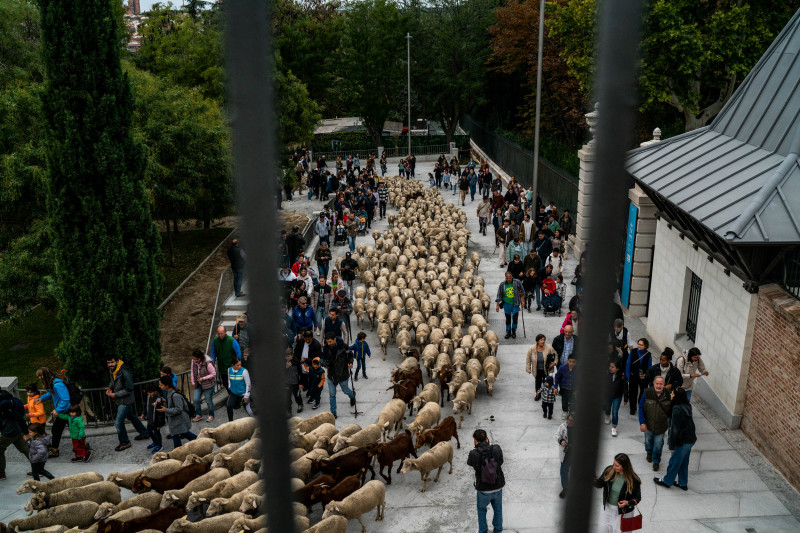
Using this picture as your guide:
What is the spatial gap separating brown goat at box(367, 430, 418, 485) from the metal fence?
1649 cm

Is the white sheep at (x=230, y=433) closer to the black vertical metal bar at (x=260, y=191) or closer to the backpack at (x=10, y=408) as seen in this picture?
the backpack at (x=10, y=408)

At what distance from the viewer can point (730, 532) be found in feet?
34.1

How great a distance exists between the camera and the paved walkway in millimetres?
10867

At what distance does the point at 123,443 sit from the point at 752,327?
38.6ft

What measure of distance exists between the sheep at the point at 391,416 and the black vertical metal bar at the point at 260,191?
11728mm

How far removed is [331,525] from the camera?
10.0m

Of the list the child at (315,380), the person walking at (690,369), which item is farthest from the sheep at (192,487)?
the person walking at (690,369)

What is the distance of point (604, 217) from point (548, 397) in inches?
506

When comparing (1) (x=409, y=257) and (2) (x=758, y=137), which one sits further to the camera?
(1) (x=409, y=257)

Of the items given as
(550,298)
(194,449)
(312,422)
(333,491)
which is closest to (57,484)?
(194,449)

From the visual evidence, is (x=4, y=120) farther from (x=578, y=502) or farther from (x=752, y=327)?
(x=578, y=502)

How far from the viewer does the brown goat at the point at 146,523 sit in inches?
402

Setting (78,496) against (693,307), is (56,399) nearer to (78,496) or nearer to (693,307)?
(78,496)

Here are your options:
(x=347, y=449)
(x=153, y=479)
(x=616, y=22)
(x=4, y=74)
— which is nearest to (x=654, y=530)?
(x=347, y=449)
